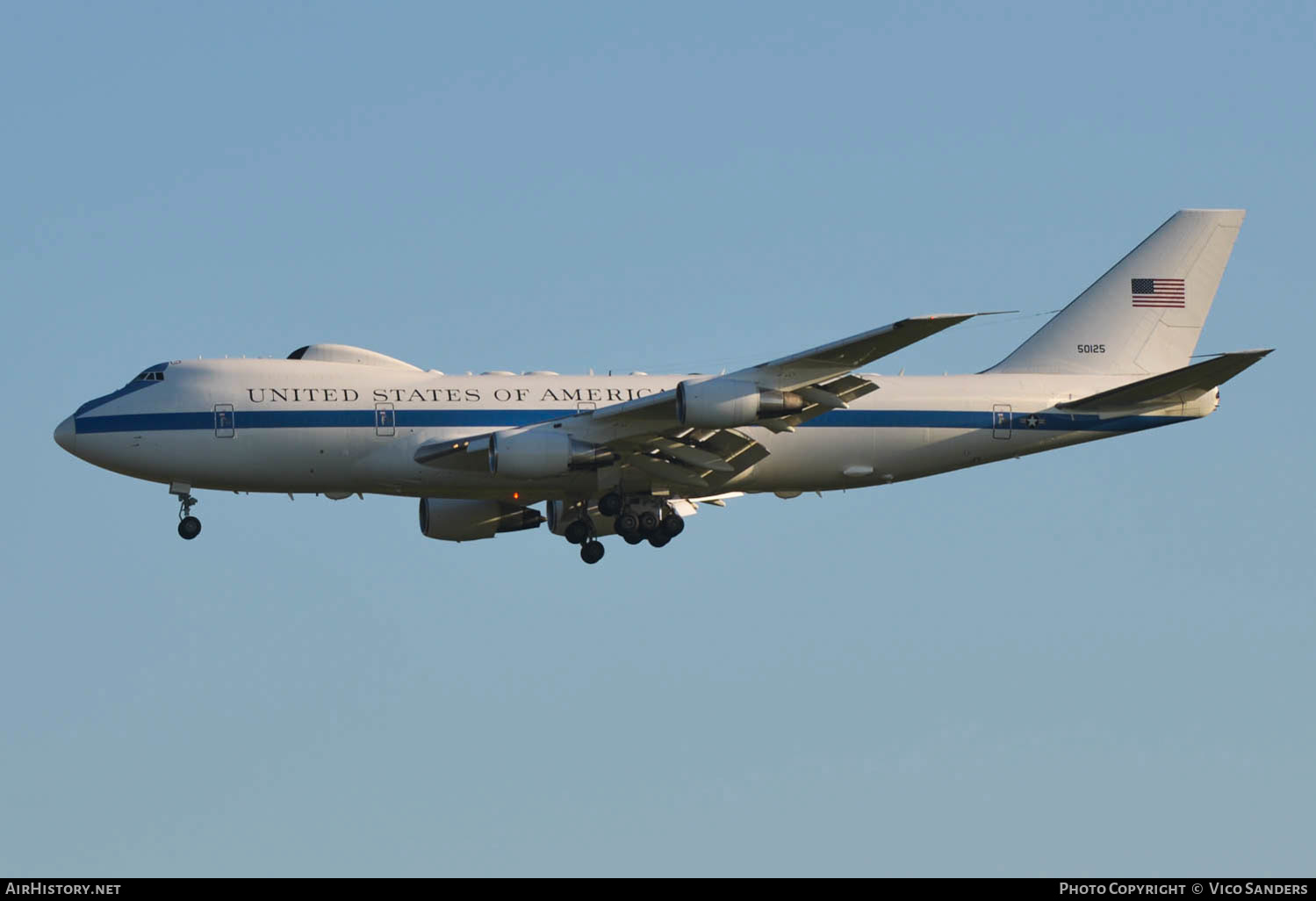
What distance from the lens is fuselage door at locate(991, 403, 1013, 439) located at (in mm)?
55500

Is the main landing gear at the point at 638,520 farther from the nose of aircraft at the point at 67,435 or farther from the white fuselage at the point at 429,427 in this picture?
the nose of aircraft at the point at 67,435

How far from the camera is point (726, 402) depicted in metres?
48.6

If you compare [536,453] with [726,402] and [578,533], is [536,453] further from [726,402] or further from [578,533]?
[726,402]

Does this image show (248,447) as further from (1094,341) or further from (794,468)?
(1094,341)

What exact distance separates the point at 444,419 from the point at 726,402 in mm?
8314

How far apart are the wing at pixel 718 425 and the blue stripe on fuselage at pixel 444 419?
2.70ft

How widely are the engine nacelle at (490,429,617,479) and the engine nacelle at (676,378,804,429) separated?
3.61 metres

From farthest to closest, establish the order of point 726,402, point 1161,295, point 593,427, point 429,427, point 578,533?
point 1161,295 → point 578,533 → point 429,427 → point 593,427 → point 726,402

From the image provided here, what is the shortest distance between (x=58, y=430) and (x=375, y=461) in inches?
345

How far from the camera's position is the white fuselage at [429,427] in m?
52.1

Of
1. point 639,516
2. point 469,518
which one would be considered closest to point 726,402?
point 639,516

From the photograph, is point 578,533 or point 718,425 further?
point 578,533

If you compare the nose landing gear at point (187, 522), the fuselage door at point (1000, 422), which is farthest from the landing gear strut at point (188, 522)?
the fuselage door at point (1000, 422)

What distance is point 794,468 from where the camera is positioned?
5459 centimetres
